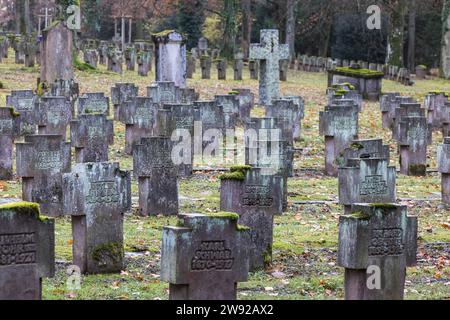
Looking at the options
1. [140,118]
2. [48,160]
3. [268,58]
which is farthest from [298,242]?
[268,58]

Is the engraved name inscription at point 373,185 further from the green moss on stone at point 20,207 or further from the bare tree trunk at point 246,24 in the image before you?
the bare tree trunk at point 246,24

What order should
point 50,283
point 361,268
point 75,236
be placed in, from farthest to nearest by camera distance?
point 75,236 → point 50,283 → point 361,268

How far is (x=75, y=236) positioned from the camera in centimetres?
1370

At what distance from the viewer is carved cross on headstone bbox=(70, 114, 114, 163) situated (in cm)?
2103

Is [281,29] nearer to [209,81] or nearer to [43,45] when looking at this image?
[209,81]

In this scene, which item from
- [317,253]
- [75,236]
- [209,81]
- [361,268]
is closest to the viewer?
[361,268]

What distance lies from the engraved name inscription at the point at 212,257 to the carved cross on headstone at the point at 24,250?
1.23m

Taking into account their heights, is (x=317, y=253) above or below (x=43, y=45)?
below

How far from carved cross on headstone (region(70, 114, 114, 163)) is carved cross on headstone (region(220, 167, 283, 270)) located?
7101mm

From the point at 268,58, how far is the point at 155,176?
747 inches

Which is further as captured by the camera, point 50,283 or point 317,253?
point 317,253

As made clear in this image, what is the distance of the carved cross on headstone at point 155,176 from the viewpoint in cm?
1706

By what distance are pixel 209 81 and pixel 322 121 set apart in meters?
21.2

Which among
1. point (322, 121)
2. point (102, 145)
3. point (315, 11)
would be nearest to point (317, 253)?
point (102, 145)
